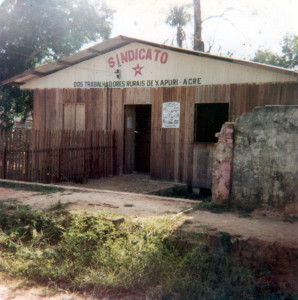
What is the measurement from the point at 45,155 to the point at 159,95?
3.72 meters

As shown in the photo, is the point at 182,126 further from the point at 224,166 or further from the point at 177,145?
the point at 224,166

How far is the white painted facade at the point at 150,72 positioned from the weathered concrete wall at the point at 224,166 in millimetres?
3254

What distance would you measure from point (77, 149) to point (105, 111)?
2.06 m

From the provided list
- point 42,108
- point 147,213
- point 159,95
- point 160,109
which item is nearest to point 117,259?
point 147,213

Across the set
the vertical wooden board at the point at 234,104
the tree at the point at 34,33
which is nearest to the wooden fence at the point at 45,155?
the vertical wooden board at the point at 234,104

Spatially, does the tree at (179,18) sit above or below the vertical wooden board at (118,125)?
above

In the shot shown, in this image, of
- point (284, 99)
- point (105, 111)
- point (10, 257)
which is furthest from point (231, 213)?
A: point (105, 111)

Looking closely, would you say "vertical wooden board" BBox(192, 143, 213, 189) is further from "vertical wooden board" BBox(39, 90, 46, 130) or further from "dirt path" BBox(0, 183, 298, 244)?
"vertical wooden board" BBox(39, 90, 46, 130)

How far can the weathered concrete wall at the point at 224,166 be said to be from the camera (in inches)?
239

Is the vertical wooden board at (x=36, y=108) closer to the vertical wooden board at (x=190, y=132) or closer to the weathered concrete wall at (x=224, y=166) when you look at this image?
the vertical wooden board at (x=190, y=132)

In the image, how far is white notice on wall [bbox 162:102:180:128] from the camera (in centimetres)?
1036

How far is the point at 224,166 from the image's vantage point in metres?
6.10

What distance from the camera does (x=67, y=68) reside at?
12336 millimetres

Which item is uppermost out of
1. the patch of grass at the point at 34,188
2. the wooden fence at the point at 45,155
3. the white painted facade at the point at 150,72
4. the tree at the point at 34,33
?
the tree at the point at 34,33
